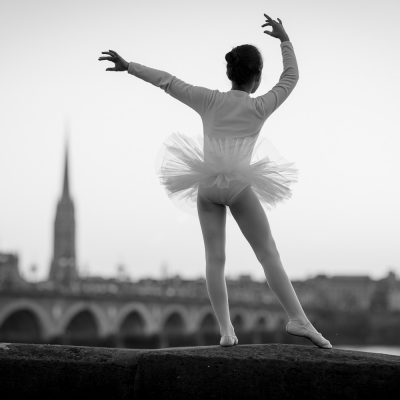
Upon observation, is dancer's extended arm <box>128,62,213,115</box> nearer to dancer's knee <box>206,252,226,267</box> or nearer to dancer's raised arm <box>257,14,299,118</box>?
dancer's raised arm <box>257,14,299,118</box>

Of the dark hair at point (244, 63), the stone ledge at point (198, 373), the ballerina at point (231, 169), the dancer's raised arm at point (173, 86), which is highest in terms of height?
the dark hair at point (244, 63)

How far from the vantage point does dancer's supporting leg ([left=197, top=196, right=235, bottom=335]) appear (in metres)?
4.48

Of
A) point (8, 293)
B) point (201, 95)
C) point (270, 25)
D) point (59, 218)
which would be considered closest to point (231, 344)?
point (201, 95)

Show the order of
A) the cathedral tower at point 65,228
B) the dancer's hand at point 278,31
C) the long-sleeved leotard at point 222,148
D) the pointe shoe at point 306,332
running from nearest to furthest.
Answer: the pointe shoe at point 306,332 < the long-sleeved leotard at point 222,148 < the dancer's hand at point 278,31 < the cathedral tower at point 65,228

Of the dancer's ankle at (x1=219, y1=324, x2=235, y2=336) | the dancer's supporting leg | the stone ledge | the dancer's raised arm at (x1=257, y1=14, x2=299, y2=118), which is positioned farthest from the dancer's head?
the stone ledge

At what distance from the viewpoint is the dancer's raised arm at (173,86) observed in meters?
4.48

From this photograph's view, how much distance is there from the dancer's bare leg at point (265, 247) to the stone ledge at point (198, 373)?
394mm

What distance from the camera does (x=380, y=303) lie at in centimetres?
Result: 13638

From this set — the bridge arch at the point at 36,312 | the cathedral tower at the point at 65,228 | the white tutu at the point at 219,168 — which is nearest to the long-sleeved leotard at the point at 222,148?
the white tutu at the point at 219,168

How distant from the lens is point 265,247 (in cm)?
435

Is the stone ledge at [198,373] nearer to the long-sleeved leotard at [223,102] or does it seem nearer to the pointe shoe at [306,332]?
the pointe shoe at [306,332]

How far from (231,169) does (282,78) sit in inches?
26.4

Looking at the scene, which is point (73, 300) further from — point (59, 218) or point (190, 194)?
point (59, 218)

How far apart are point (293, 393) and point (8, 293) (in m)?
41.3
